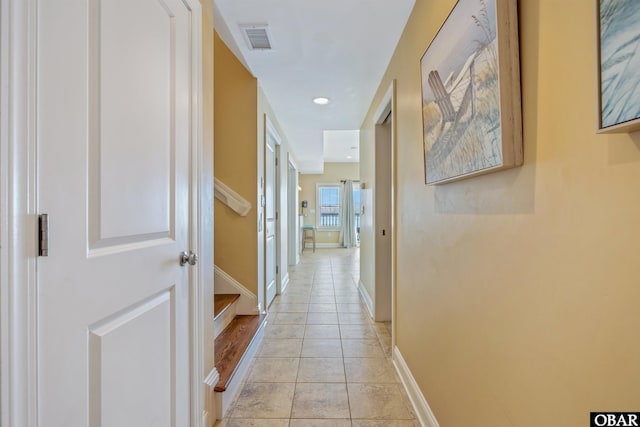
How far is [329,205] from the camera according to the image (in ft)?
31.6

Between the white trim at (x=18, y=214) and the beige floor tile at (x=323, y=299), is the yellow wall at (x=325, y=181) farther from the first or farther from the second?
the white trim at (x=18, y=214)

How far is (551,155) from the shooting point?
29.0 inches

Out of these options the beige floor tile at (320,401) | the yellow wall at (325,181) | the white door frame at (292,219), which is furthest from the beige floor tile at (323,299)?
the yellow wall at (325,181)

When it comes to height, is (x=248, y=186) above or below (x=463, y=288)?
above

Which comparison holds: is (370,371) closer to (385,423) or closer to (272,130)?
(385,423)

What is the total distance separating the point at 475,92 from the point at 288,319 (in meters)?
2.81

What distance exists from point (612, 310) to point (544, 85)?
53 centimetres

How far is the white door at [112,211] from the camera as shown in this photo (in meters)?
0.68

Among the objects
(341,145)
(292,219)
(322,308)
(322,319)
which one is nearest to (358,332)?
(322,319)

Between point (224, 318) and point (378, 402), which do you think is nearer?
point (378, 402)

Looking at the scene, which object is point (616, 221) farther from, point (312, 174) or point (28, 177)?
point (312, 174)

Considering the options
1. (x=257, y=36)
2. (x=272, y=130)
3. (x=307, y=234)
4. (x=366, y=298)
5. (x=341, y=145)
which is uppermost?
(x=341, y=145)

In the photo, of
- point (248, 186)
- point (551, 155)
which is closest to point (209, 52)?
point (248, 186)

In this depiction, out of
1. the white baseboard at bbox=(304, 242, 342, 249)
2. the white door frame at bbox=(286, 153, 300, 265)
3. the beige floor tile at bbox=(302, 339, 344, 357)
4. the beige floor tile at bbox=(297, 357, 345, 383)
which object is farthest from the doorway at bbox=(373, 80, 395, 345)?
the white baseboard at bbox=(304, 242, 342, 249)
